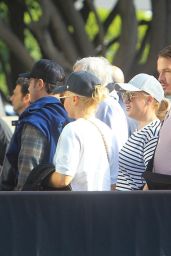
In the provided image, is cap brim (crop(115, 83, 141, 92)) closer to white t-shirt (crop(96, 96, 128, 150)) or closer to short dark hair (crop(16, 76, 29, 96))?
white t-shirt (crop(96, 96, 128, 150))

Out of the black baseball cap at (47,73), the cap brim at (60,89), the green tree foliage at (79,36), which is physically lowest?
the green tree foliage at (79,36)

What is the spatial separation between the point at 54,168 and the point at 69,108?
43 centimetres

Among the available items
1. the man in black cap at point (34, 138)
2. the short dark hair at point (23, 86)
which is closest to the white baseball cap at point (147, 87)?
the man in black cap at point (34, 138)

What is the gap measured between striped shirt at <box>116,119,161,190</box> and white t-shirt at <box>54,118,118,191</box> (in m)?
0.15

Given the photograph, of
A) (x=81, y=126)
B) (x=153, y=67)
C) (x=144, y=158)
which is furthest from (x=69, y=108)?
(x=153, y=67)

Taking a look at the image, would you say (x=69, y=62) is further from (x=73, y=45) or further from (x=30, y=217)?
(x=30, y=217)

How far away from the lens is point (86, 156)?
5.78 m

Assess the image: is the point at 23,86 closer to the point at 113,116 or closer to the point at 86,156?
the point at 113,116

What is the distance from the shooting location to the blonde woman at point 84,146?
5668 mm

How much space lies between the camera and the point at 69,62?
51.2ft

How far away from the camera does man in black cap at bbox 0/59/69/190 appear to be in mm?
6031

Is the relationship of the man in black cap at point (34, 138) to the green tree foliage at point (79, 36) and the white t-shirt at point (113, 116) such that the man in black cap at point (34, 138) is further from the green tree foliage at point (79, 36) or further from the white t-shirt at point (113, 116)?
the green tree foliage at point (79, 36)

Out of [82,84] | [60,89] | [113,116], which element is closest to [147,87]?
[82,84]

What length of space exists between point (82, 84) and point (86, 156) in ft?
1.61
